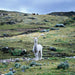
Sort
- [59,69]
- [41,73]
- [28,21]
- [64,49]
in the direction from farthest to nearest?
[28,21] → [64,49] → [59,69] → [41,73]

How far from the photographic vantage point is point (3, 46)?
4362cm

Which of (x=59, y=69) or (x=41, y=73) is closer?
(x=41, y=73)

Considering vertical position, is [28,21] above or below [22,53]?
above

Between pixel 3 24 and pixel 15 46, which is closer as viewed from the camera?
pixel 15 46

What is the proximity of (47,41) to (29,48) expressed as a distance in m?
6.53

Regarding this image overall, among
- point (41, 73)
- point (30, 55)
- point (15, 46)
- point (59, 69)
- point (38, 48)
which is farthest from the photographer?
point (15, 46)

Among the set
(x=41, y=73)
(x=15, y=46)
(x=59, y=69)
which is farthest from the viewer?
(x=15, y=46)

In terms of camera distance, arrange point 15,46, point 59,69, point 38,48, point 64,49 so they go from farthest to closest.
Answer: point 15,46 < point 64,49 < point 38,48 < point 59,69

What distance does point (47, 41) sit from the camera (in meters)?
47.5

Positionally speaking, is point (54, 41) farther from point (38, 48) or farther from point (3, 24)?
point (3, 24)

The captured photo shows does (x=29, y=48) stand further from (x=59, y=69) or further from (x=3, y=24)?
(x=3, y=24)

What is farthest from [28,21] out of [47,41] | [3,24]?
[47,41]

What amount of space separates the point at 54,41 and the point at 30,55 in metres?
10.6

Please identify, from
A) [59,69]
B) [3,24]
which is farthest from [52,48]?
[3,24]
